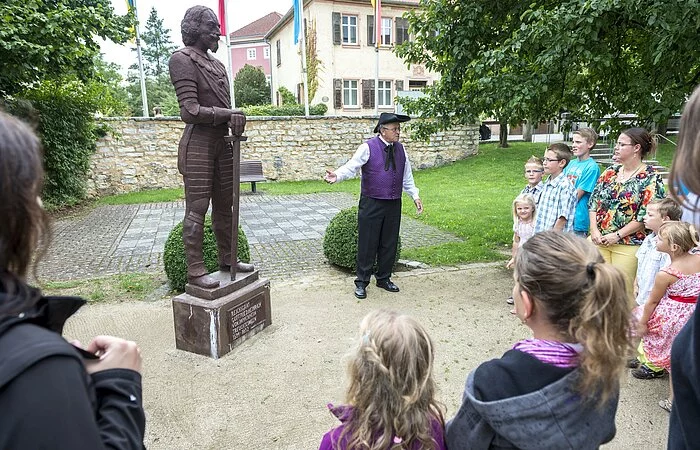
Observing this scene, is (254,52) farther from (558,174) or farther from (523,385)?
(523,385)

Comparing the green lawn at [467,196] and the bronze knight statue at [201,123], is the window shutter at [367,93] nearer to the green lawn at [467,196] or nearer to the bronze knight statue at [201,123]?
the green lawn at [467,196]

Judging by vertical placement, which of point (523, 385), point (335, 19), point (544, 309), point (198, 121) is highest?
point (335, 19)

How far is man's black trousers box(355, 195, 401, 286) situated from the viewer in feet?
16.5

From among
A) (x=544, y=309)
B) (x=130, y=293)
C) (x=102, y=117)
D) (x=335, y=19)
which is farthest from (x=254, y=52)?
(x=544, y=309)

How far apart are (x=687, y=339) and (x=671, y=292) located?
214 cm

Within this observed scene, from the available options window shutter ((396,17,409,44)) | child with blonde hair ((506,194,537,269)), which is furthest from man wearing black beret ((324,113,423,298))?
window shutter ((396,17,409,44))

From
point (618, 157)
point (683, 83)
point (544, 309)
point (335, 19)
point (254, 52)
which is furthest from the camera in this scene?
point (254, 52)

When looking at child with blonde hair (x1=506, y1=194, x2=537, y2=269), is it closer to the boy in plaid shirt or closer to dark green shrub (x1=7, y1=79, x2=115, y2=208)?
the boy in plaid shirt

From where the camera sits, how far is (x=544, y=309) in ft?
5.12

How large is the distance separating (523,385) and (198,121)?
303 cm

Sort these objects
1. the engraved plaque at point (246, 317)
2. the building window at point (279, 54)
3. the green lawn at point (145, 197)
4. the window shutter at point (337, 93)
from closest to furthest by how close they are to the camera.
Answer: the engraved plaque at point (246, 317)
the green lawn at point (145, 197)
the window shutter at point (337, 93)
the building window at point (279, 54)

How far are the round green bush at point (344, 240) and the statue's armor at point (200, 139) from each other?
2.05 meters

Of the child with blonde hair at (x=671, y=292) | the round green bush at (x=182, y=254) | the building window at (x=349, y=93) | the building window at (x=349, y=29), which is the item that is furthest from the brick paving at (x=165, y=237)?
the building window at (x=349, y=29)

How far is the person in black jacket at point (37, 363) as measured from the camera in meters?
0.81
